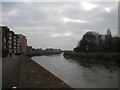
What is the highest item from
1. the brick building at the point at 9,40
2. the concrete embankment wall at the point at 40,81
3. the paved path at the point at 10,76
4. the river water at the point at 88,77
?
the brick building at the point at 9,40

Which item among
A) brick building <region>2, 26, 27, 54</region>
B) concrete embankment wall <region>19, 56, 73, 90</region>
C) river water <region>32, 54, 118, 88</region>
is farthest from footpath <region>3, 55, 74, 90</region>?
brick building <region>2, 26, 27, 54</region>

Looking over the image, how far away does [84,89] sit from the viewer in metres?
13.6

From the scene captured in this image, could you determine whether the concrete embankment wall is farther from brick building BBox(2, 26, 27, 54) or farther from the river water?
brick building BBox(2, 26, 27, 54)

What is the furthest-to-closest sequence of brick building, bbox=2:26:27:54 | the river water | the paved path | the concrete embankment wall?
brick building, bbox=2:26:27:54
the river water
the paved path
the concrete embankment wall

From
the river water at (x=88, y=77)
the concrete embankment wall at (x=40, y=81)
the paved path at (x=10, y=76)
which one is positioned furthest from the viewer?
the river water at (x=88, y=77)

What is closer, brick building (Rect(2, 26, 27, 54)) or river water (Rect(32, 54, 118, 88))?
river water (Rect(32, 54, 118, 88))

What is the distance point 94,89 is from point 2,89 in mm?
7617

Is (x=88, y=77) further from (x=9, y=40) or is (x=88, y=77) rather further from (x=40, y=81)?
(x=9, y=40)

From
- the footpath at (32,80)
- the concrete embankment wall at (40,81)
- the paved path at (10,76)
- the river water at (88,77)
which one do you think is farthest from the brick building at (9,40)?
the concrete embankment wall at (40,81)

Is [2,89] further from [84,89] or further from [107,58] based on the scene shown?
[107,58]

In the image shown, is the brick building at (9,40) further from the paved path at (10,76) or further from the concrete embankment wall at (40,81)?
the concrete embankment wall at (40,81)

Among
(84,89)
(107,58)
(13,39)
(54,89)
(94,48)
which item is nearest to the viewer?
(54,89)

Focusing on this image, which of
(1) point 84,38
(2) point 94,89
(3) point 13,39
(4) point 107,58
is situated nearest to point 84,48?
(1) point 84,38

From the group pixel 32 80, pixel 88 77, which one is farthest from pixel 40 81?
pixel 88 77
